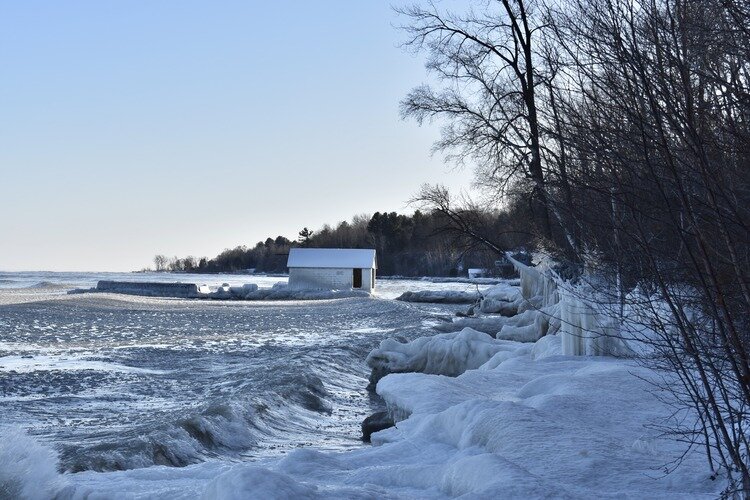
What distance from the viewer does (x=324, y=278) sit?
228 ft

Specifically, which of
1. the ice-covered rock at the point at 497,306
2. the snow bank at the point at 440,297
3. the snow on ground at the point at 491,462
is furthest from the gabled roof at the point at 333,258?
the snow on ground at the point at 491,462

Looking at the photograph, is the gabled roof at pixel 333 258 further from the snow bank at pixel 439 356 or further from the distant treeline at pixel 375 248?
the snow bank at pixel 439 356

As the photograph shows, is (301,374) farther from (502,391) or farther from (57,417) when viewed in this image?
(502,391)

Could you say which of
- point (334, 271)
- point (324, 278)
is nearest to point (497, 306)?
point (334, 271)

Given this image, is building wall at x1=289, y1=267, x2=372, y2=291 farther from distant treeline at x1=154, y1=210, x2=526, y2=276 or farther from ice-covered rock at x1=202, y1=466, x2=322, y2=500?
ice-covered rock at x1=202, y1=466, x2=322, y2=500

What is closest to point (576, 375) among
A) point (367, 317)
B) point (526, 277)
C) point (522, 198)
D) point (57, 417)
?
point (57, 417)

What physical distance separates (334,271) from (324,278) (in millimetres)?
1112

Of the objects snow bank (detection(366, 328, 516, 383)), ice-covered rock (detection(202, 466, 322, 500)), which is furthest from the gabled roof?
ice-covered rock (detection(202, 466, 322, 500))

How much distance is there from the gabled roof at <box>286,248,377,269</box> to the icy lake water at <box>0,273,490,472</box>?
38829 mm

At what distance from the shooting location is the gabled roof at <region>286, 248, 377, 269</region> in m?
69.4

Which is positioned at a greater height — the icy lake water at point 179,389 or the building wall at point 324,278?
the building wall at point 324,278

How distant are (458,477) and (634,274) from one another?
1759mm

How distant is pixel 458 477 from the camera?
5.58 metres

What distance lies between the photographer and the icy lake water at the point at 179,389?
9.76m
